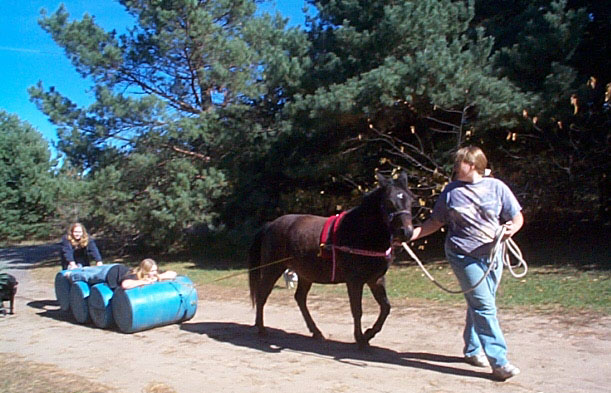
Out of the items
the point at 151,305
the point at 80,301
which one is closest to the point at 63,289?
the point at 80,301

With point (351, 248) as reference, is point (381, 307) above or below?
below

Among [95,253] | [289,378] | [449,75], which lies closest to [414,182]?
[449,75]

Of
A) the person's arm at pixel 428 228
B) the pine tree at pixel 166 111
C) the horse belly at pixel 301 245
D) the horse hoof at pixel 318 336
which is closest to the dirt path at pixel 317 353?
the horse hoof at pixel 318 336

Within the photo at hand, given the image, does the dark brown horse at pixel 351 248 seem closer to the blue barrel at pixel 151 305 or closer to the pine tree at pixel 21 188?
the blue barrel at pixel 151 305

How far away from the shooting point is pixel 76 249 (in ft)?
33.8

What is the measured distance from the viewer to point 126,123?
60.1 feet

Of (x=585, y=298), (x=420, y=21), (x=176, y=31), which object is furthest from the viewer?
(x=176, y=31)

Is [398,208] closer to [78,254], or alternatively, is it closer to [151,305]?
[151,305]

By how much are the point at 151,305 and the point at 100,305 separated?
0.93m

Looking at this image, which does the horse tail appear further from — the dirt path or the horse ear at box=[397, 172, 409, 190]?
the horse ear at box=[397, 172, 409, 190]

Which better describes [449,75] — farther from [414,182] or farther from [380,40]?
[414,182]

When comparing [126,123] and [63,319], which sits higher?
[126,123]

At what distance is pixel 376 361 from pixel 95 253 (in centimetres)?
616

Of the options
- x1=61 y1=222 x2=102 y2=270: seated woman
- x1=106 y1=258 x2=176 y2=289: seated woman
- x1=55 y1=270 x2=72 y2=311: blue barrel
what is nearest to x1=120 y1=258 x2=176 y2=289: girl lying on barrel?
x1=106 y1=258 x2=176 y2=289: seated woman
